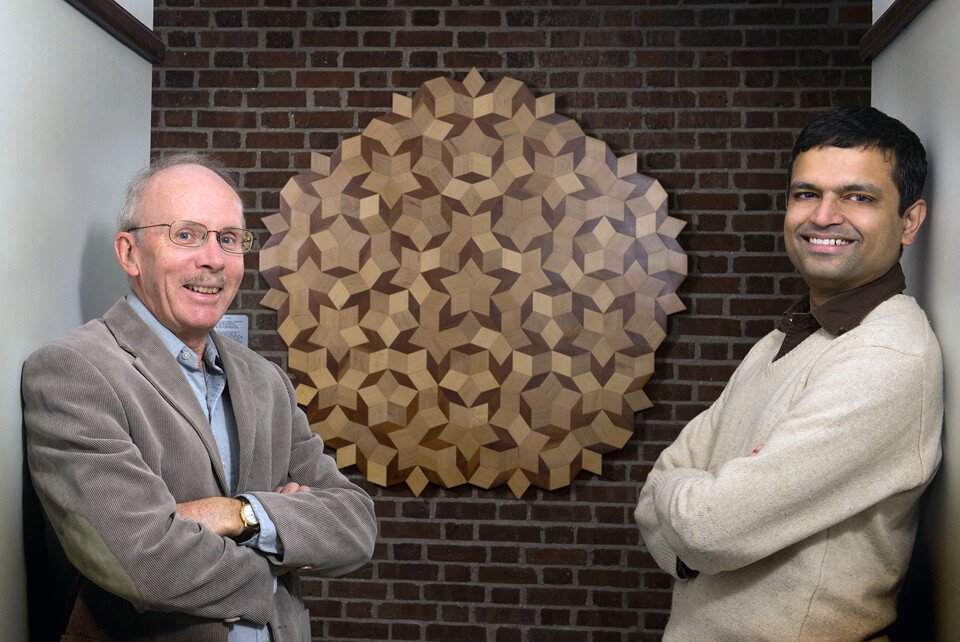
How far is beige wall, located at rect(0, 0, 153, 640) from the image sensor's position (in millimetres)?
1771

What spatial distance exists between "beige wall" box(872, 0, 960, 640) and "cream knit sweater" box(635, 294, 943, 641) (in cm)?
12

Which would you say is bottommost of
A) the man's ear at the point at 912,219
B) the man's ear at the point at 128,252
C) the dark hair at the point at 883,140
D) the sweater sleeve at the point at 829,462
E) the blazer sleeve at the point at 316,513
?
the blazer sleeve at the point at 316,513

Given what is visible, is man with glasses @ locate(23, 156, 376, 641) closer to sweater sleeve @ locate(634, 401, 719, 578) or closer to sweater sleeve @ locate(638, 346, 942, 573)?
sweater sleeve @ locate(634, 401, 719, 578)

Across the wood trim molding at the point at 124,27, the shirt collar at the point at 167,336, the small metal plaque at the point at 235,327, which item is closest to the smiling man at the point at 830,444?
the shirt collar at the point at 167,336

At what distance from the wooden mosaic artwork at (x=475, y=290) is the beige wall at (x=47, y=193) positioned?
70 cm

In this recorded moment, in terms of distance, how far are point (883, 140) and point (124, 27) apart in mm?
2240

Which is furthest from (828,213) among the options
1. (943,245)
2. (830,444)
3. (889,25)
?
(889,25)

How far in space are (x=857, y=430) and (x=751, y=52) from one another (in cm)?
178

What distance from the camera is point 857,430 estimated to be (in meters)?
1.51

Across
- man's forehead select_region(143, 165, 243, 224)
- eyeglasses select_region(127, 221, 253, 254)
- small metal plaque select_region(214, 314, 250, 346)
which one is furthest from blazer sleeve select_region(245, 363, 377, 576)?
small metal plaque select_region(214, 314, 250, 346)

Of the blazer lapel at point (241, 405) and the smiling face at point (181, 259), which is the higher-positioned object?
the smiling face at point (181, 259)

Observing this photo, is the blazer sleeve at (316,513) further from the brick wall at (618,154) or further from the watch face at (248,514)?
the brick wall at (618,154)

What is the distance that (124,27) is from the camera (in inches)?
97.2

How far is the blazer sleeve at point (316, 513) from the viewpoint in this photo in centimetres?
170
